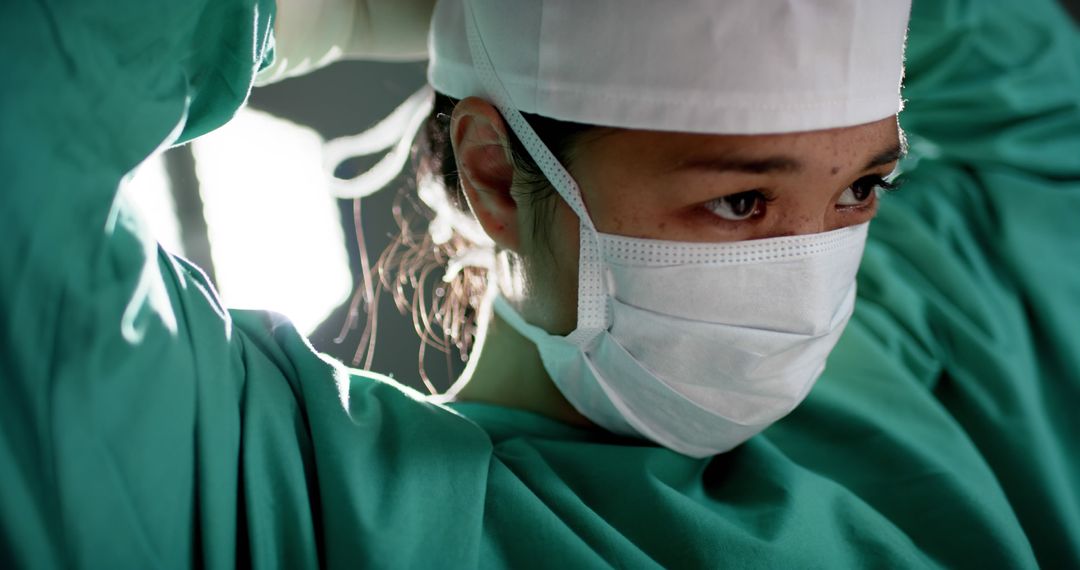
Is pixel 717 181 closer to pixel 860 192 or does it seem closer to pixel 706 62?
pixel 706 62

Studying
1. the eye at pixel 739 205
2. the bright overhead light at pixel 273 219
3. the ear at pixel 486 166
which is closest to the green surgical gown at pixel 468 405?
the ear at pixel 486 166

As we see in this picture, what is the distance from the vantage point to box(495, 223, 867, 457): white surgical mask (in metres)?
0.94

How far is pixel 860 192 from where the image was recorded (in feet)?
3.42

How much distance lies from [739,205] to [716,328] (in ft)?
0.44

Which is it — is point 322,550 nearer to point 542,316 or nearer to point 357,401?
point 357,401

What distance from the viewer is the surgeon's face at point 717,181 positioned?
903 millimetres

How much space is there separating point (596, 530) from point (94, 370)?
0.55 metres

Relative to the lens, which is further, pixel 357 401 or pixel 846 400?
pixel 846 400

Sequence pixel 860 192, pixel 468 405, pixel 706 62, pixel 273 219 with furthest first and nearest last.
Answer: pixel 273 219 → pixel 468 405 → pixel 860 192 → pixel 706 62

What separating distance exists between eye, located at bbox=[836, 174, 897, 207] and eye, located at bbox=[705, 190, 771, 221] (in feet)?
0.43

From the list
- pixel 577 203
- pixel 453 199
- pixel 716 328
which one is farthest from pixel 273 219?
pixel 716 328

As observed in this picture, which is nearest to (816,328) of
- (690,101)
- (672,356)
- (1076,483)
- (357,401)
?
(672,356)

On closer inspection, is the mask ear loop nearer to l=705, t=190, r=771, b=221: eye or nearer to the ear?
the ear

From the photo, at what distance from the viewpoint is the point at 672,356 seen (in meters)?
0.97
